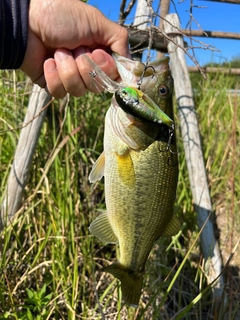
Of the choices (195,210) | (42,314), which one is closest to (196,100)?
(195,210)

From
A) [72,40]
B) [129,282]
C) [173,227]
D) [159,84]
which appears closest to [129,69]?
[159,84]

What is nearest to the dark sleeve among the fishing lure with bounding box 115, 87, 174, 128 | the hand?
the hand

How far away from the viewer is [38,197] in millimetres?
2648

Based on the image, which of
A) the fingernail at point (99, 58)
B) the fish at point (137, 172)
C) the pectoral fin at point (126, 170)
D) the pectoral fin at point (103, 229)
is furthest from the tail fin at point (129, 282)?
the fingernail at point (99, 58)

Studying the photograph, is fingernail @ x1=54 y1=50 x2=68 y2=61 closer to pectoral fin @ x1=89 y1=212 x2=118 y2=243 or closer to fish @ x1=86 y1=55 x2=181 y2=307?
fish @ x1=86 y1=55 x2=181 y2=307

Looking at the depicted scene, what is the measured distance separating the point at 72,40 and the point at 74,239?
1.37m

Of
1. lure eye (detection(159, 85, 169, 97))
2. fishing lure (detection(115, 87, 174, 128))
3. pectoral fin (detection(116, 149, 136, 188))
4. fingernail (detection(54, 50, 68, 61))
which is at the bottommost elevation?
pectoral fin (detection(116, 149, 136, 188))

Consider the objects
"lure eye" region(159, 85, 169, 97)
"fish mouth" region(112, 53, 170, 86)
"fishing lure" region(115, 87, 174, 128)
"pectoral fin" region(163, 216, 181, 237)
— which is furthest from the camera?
"pectoral fin" region(163, 216, 181, 237)

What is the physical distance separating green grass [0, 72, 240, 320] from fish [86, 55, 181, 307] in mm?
467

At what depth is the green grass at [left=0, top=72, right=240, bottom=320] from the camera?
7.26 feet

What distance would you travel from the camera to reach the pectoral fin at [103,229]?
1.57 metres

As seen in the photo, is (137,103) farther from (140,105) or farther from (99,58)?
(99,58)

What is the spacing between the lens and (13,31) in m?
1.43

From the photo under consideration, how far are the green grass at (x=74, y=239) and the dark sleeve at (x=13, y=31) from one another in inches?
30.1
